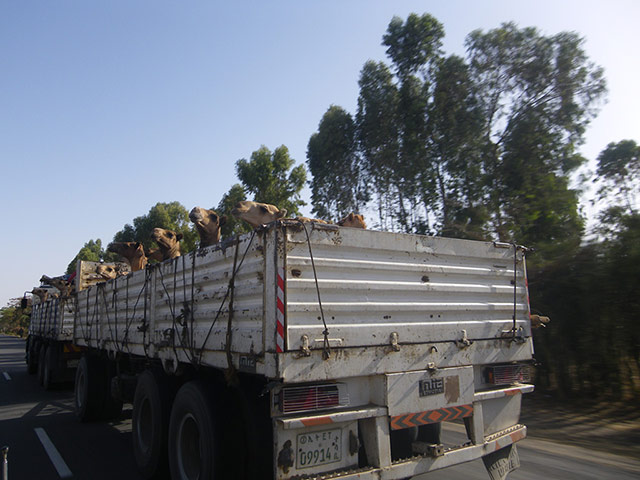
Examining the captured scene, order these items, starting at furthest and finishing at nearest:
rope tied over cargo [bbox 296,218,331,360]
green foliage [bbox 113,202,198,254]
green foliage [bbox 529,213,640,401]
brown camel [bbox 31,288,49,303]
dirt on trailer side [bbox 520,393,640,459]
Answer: green foliage [bbox 113,202,198,254]
brown camel [bbox 31,288,49,303]
green foliage [bbox 529,213,640,401]
dirt on trailer side [bbox 520,393,640,459]
rope tied over cargo [bbox 296,218,331,360]

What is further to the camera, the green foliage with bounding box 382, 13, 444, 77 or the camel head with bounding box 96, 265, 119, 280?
the green foliage with bounding box 382, 13, 444, 77

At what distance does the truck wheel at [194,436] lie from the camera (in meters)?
3.47

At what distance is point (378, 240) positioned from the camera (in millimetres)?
3709

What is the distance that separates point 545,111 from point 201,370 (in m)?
15.0

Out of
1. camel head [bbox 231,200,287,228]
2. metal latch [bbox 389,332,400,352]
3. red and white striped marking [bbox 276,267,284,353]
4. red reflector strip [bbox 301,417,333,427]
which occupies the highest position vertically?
camel head [bbox 231,200,287,228]

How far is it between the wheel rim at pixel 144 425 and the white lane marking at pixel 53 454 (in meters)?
0.99

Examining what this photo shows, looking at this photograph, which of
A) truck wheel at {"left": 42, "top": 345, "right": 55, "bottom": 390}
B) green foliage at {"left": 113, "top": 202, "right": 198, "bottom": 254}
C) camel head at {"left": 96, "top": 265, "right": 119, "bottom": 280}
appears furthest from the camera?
green foliage at {"left": 113, "top": 202, "right": 198, "bottom": 254}

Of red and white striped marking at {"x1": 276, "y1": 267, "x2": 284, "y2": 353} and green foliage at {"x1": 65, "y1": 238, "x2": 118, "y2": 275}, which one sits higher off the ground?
green foliage at {"x1": 65, "y1": 238, "x2": 118, "y2": 275}

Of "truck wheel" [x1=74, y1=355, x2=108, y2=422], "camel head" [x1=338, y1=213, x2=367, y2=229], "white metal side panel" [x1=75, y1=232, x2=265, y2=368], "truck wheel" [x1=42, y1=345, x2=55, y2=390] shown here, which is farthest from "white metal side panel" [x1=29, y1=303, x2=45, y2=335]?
"camel head" [x1=338, y1=213, x2=367, y2=229]

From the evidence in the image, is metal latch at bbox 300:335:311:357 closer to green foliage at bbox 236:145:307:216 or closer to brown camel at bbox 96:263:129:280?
brown camel at bbox 96:263:129:280

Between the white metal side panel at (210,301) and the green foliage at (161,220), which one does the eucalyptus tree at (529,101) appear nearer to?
the white metal side panel at (210,301)

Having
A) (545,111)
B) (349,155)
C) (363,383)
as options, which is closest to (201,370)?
(363,383)

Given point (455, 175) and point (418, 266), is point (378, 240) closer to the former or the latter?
point (418, 266)

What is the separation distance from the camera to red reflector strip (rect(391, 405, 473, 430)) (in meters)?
3.45
